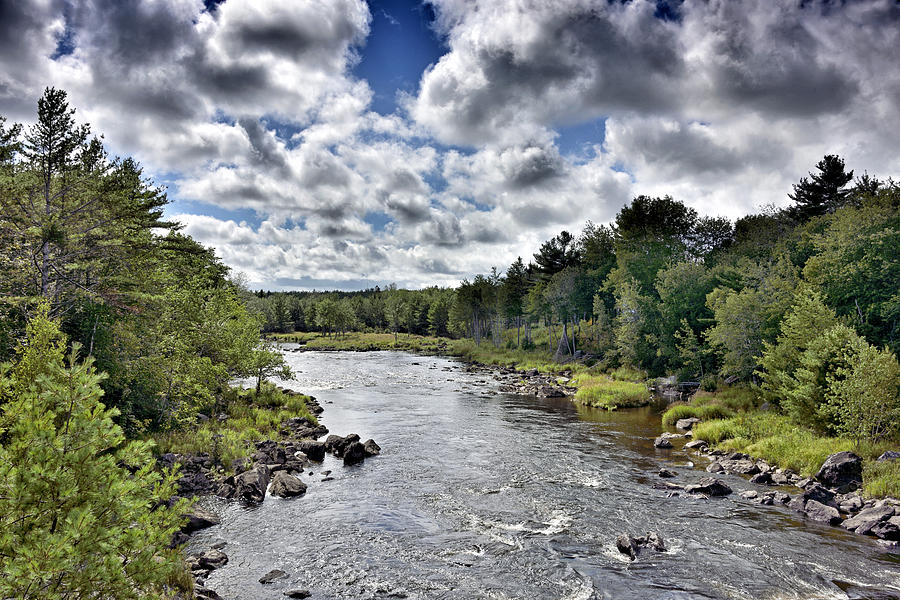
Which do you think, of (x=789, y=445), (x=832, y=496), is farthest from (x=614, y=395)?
(x=832, y=496)

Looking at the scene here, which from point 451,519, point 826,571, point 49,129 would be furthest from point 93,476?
point 49,129

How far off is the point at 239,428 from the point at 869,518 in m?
32.5

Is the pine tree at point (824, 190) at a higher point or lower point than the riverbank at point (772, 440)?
higher

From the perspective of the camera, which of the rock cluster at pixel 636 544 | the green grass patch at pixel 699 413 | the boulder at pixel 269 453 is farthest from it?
the green grass patch at pixel 699 413

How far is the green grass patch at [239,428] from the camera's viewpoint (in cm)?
2514

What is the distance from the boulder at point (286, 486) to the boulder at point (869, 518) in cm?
2241

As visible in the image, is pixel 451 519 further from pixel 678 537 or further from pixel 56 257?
pixel 56 257

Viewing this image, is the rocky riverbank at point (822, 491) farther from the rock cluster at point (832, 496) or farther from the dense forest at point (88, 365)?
the dense forest at point (88, 365)

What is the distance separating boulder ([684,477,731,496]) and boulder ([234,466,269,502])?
1970 centimetres

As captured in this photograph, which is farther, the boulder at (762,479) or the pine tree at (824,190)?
the pine tree at (824,190)

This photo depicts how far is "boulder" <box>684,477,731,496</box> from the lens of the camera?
21.4m

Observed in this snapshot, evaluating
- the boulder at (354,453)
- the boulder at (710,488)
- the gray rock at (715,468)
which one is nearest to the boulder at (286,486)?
the boulder at (354,453)

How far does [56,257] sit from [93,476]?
78.0 ft

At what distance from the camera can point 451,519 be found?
1894cm
